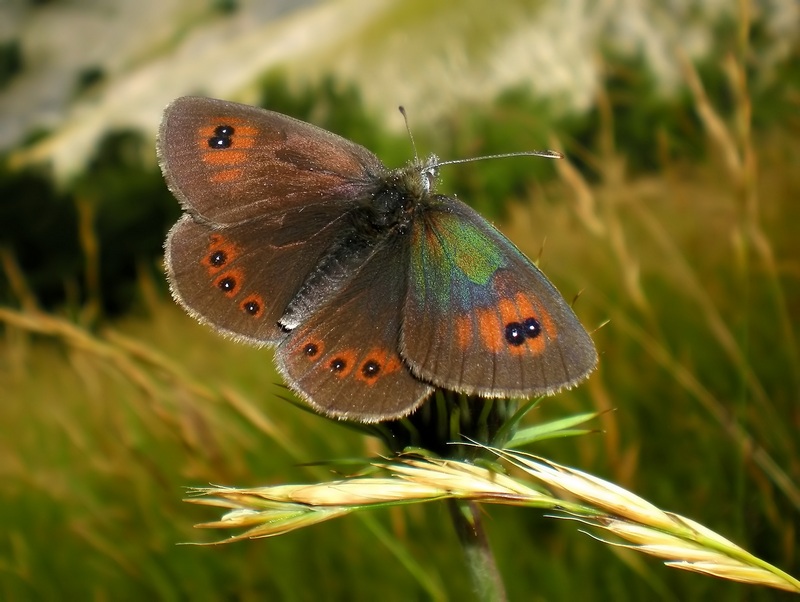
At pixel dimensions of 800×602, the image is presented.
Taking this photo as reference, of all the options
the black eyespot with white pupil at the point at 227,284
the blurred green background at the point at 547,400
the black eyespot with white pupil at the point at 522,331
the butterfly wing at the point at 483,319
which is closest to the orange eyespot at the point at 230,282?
the black eyespot with white pupil at the point at 227,284

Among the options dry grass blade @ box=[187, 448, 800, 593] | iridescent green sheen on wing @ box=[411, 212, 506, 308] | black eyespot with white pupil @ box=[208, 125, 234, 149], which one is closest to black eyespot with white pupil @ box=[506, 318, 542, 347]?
iridescent green sheen on wing @ box=[411, 212, 506, 308]

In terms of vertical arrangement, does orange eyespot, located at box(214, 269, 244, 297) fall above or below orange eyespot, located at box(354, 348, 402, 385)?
above

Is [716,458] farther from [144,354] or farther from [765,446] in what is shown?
[144,354]

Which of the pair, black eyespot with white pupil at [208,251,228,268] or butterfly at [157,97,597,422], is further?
black eyespot with white pupil at [208,251,228,268]

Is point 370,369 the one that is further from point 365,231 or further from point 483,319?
point 365,231

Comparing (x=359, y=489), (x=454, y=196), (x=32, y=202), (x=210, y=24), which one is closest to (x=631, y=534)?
(x=359, y=489)

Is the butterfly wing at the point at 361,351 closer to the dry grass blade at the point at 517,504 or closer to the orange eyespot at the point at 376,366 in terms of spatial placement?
the orange eyespot at the point at 376,366

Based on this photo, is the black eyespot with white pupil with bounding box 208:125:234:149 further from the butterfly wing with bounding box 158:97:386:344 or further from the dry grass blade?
the dry grass blade
